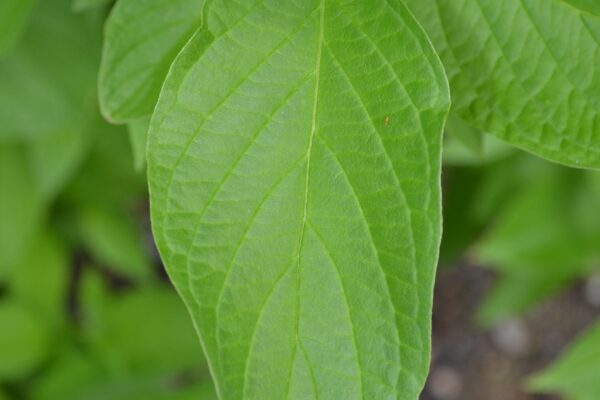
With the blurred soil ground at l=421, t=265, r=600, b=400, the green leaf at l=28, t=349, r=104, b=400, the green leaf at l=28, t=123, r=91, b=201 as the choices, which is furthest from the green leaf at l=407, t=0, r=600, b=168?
the blurred soil ground at l=421, t=265, r=600, b=400

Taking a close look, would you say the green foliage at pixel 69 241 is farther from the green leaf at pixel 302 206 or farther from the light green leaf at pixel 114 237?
the green leaf at pixel 302 206

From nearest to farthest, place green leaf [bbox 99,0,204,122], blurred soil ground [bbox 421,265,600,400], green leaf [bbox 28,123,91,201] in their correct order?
green leaf [bbox 99,0,204,122], green leaf [bbox 28,123,91,201], blurred soil ground [bbox 421,265,600,400]

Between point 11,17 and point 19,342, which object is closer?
point 11,17

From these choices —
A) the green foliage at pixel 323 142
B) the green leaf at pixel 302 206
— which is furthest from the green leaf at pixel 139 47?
the green leaf at pixel 302 206

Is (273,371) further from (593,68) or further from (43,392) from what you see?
(43,392)

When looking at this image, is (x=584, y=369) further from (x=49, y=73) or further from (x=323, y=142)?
(x=49, y=73)

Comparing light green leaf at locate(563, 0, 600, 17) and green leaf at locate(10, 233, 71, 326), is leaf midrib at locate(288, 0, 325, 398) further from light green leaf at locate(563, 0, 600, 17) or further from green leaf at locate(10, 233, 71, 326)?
green leaf at locate(10, 233, 71, 326)

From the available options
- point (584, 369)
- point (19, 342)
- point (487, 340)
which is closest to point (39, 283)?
point (19, 342)
